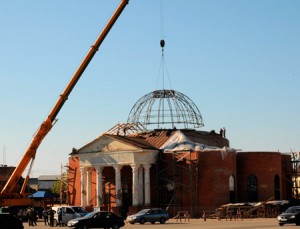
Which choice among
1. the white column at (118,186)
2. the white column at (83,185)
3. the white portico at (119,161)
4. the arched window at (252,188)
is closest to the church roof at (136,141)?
the white portico at (119,161)

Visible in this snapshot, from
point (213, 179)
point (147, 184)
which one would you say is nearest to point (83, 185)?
point (147, 184)

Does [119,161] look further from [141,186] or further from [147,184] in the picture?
[147,184]

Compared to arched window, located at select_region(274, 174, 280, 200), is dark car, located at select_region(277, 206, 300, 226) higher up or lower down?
lower down

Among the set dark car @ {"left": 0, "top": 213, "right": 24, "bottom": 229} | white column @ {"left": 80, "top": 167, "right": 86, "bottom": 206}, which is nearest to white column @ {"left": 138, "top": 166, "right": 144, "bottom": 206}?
white column @ {"left": 80, "top": 167, "right": 86, "bottom": 206}

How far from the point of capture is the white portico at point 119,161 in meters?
71.2

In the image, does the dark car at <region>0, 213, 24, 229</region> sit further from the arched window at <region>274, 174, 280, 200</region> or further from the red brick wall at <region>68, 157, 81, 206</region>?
the red brick wall at <region>68, 157, 81, 206</region>

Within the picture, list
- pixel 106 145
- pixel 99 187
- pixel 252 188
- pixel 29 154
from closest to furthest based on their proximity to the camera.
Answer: pixel 29 154 → pixel 252 188 → pixel 106 145 → pixel 99 187

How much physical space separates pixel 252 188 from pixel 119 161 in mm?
14877

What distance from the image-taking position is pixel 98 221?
45312 millimetres

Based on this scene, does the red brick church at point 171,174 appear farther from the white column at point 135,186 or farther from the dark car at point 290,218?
the dark car at point 290,218

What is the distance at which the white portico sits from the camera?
234ft

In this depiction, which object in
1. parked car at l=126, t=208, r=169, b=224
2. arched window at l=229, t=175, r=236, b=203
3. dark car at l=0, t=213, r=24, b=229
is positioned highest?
arched window at l=229, t=175, r=236, b=203

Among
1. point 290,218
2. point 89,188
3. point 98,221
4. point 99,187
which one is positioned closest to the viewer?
point 98,221

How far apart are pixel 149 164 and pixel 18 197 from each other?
20824 mm
